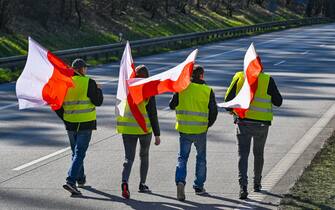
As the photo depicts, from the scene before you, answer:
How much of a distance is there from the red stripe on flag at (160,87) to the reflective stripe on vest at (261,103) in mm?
791

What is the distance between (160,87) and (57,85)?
1.32m

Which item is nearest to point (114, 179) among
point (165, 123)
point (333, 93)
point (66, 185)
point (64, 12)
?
point (66, 185)

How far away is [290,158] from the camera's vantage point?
1266cm

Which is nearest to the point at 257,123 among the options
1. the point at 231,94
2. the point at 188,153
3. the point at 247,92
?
the point at 247,92

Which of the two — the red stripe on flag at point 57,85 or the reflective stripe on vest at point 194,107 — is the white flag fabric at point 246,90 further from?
the red stripe on flag at point 57,85

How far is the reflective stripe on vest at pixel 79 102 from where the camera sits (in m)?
10.4

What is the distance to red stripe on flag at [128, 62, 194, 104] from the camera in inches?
396

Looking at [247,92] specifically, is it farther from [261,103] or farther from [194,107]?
[194,107]

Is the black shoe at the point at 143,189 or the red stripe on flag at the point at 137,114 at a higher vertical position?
the red stripe on flag at the point at 137,114

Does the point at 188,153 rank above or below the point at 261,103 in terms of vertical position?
below

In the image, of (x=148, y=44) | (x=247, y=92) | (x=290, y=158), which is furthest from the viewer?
(x=148, y=44)

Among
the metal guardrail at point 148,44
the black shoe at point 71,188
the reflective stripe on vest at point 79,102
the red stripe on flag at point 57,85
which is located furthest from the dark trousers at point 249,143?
the metal guardrail at point 148,44

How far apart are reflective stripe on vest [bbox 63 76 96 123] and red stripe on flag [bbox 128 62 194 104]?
1.93 feet

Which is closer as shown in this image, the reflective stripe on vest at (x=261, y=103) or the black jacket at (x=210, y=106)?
the black jacket at (x=210, y=106)
